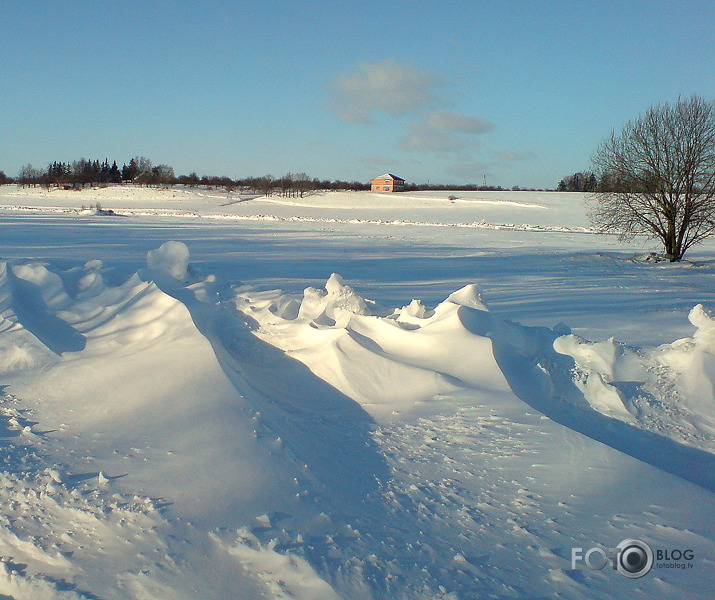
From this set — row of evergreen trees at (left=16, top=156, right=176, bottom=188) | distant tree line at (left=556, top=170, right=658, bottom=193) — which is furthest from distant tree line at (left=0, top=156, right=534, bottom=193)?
distant tree line at (left=556, top=170, right=658, bottom=193)

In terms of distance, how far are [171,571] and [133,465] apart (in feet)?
3.89

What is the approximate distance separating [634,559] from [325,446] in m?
2.17

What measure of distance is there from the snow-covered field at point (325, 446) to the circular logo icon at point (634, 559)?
53mm

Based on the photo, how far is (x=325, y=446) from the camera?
14.8ft

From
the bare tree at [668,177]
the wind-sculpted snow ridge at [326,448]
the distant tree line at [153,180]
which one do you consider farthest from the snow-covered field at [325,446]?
the distant tree line at [153,180]

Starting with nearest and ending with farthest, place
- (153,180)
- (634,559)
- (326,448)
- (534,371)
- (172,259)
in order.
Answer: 1. (634,559)
2. (326,448)
3. (534,371)
4. (172,259)
5. (153,180)

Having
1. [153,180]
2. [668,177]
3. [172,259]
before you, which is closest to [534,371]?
[172,259]

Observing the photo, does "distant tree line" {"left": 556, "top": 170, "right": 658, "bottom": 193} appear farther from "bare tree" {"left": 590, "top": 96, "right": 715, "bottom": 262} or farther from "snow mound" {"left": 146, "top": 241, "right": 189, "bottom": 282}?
"snow mound" {"left": 146, "top": 241, "right": 189, "bottom": 282}

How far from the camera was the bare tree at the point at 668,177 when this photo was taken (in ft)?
83.6

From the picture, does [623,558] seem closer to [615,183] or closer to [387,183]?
[615,183]

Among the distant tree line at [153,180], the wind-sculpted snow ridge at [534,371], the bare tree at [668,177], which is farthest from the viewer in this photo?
the distant tree line at [153,180]

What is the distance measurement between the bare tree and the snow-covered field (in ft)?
73.1

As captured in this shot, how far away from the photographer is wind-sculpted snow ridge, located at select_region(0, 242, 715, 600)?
3.09 metres

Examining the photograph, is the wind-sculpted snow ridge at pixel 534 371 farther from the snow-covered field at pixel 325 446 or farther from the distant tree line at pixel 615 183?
the distant tree line at pixel 615 183
